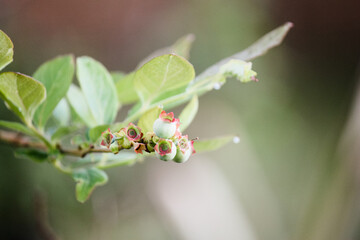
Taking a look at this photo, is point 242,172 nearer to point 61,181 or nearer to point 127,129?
point 61,181

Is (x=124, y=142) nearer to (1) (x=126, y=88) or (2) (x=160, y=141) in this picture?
(2) (x=160, y=141)

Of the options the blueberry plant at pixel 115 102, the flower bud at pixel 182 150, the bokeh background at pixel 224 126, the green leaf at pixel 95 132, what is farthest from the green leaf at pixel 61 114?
the bokeh background at pixel 224 126

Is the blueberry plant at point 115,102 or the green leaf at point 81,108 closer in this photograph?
the blueberry plant at point 115,102

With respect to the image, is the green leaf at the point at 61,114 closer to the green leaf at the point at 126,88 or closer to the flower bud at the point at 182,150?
the green leaf at the point at 126,88

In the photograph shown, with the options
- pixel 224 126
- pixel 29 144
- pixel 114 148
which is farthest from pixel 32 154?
pixel 224 126

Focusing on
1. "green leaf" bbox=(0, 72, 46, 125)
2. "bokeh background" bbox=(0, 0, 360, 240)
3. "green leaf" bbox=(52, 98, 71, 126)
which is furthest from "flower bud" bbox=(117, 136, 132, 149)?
"bokeh background" bbox=(0, 0, 360, 240)

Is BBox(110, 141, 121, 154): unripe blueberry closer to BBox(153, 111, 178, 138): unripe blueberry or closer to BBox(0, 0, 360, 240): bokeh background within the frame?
BBox(153, 111, 178, 138): unripe blueberry

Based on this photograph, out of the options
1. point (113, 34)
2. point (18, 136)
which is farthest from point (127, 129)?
point (113, 34)
